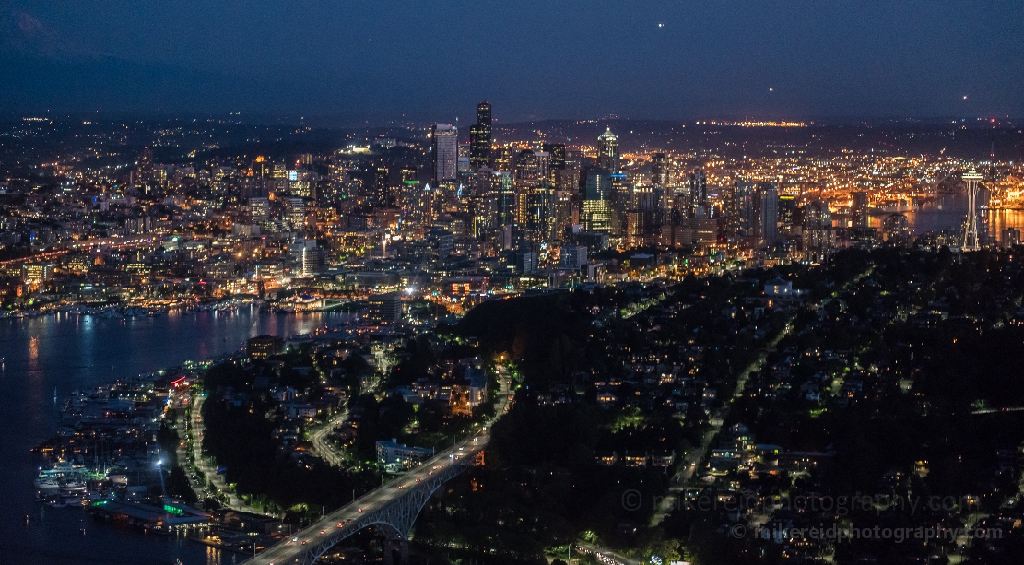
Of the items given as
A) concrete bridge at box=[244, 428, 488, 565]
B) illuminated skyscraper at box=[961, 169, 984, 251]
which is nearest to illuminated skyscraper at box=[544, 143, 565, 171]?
illuminated skyscraper at box=[961, 169, 984, 251]

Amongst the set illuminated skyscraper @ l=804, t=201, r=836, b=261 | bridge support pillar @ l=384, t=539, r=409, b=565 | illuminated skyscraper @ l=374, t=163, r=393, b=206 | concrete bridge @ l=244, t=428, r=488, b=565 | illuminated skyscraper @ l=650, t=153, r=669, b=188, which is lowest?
bridge support pillar @ l=384, t=539, r=409, b=565

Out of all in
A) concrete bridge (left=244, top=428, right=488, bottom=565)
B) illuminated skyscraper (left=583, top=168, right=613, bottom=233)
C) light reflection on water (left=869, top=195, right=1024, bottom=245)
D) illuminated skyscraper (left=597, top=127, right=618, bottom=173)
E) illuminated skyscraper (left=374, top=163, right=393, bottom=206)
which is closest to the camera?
concrete bridge (left=244, top=428, right=488, bottom=565)

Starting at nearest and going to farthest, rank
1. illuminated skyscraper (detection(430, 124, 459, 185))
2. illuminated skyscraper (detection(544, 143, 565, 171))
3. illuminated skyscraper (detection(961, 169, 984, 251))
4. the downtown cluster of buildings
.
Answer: illuminated skyscraper (detection(961, 169, 984, 251)) < the downtown cluster of buildings < illuminated skyscraper (detection(544, 143, 565, 171)) < illuminated skyscraper (detection(430, 124, 459, 185))

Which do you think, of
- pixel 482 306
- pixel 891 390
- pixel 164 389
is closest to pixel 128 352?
pixel 164 389

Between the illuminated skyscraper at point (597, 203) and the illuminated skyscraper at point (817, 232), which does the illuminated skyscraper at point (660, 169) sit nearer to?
the illuminated skyscraper at point (597, 203)

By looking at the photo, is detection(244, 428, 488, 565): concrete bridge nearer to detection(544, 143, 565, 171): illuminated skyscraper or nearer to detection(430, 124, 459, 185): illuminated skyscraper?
detection(544, 143, 565, 171): illuminated skyscraper

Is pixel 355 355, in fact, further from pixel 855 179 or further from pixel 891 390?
pixel 855 179

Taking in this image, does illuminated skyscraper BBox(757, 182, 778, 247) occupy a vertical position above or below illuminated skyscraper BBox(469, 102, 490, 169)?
below
